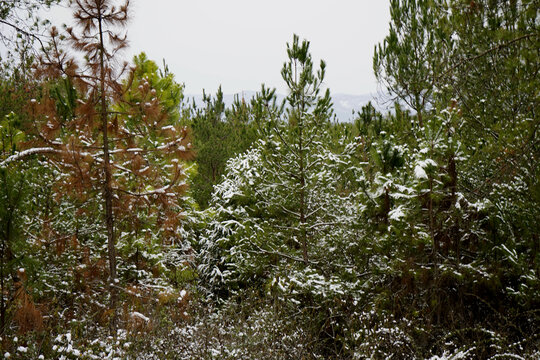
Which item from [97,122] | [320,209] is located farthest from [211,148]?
[97,122]

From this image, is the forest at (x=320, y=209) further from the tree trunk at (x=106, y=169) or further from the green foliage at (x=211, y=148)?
the green foliage at (x=211, y=148)

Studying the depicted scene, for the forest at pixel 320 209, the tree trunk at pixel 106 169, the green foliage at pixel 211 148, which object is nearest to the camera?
the forest at pixel 320 209

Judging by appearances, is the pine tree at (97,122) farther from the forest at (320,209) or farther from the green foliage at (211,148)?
the green foliage at (211,148)

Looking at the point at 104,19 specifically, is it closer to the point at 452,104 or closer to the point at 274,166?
the point at 274,166

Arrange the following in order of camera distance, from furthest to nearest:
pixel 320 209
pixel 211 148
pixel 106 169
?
pixel 211 148 → pixel 320 209 → pixel 106 169

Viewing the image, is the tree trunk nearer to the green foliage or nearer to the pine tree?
the pine tree

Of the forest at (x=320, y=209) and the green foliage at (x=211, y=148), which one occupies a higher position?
the green foliage at (x=211, y=148)

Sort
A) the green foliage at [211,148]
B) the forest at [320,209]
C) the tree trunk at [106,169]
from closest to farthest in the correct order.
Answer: the forest at [320,209]
the tree trunk at [106,169]
the green foliage at [211,148]

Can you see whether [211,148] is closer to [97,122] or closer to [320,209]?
[320,209]

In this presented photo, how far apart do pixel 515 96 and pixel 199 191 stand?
990 centimetres

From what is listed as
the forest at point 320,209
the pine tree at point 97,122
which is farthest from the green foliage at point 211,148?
the pine tree at point 97,122

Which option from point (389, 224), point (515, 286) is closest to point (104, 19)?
point (389, 224)

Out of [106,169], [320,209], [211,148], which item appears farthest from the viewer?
[211,148]

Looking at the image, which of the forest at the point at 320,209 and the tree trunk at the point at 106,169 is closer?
the forest at the point at 320,209
